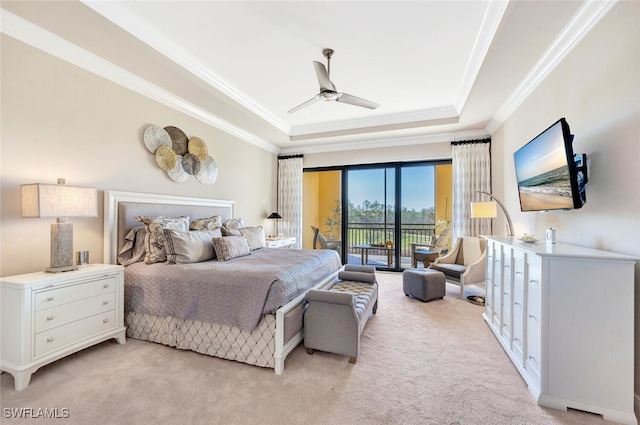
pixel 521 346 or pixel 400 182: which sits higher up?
pixel 400 182

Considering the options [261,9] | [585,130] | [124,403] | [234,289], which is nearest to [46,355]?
[124,403]

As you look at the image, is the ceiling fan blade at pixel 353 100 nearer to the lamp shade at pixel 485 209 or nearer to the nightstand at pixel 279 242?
the lamp shade at pixel 485 209

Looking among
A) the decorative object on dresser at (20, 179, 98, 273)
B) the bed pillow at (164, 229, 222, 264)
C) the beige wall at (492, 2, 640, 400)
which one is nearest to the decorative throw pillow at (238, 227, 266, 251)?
the bed pillow at (164, 229, 222, 264)

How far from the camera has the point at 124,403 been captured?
183cm

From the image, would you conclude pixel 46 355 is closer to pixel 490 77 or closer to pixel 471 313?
pixel 471 313

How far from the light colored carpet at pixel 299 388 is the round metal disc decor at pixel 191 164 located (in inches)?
93.2

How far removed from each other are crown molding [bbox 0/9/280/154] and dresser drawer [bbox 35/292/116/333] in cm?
234

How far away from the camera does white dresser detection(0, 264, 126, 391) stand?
201 cm

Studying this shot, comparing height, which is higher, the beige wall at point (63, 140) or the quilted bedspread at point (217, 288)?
the beige wall at point (63, 140)

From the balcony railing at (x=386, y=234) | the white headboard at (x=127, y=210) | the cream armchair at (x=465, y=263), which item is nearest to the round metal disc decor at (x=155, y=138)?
the white headboard at (x=127, y=210)

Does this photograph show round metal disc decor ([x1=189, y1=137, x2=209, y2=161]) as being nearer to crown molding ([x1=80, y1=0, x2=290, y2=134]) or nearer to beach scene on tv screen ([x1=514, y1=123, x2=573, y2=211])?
crown molding ([x1=80, y1=0, x2=290, y2=134])

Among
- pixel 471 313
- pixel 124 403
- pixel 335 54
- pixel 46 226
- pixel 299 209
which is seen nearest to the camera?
pixel 124 403

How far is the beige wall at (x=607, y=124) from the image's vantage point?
5.79 ft

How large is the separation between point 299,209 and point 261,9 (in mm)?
4381
